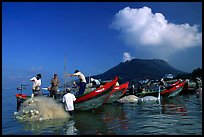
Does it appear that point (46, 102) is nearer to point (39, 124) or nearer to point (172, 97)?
point (39, 124)

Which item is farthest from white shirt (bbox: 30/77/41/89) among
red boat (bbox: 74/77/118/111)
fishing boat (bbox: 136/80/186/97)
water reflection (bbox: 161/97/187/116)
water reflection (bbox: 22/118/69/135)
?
fishing boat (bbox: 136/80/186/97)

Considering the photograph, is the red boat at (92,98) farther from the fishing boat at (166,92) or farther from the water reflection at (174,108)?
the fishing boat at (166,92)

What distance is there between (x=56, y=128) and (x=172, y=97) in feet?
63.1

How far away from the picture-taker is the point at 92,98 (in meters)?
18.4

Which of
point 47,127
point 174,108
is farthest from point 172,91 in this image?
point 47,127

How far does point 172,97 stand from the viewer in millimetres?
29031

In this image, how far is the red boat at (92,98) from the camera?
18.2 meters

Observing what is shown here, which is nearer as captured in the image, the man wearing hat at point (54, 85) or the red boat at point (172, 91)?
the man wearing hat at point (54, 85)

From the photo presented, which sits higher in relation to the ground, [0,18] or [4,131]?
[0,18]

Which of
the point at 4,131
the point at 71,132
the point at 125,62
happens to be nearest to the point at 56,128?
the point at 71,132

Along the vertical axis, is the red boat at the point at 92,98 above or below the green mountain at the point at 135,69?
below

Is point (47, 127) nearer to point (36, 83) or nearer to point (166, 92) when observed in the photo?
point (36, 83)

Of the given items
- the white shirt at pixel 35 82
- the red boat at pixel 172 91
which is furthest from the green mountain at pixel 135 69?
the white shirt at pixel 35 82

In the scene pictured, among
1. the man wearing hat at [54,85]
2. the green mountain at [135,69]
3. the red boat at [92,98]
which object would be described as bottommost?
the red boat at [92,98]
